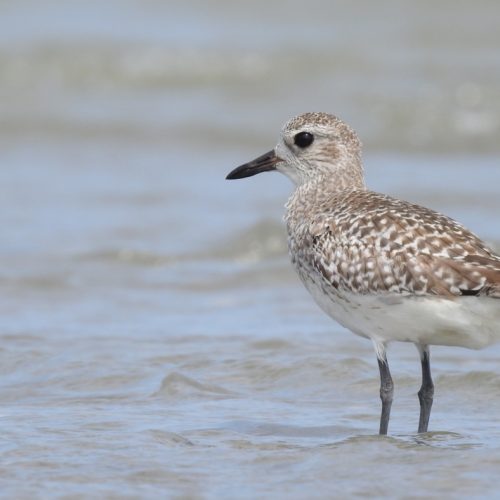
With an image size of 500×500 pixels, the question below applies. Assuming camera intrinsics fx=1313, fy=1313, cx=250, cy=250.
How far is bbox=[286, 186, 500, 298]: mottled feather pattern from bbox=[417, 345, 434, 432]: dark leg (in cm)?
72

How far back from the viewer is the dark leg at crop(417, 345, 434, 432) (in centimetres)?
794

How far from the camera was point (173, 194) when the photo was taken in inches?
629

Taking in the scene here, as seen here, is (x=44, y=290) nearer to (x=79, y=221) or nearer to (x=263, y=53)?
(x=79, y=221)

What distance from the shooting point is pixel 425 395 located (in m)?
8.09

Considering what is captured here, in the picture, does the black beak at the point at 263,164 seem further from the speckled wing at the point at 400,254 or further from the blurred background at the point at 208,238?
the blurred background at the point at 208,238

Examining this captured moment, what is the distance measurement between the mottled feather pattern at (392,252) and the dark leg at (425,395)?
2.37 ft

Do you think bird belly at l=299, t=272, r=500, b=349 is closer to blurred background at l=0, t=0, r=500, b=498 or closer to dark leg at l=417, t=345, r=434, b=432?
dark leg at l=417, t=345, r=434, b=432

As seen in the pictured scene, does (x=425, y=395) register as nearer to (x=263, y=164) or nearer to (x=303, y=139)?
(x=303, y=139)

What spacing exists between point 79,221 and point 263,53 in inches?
357

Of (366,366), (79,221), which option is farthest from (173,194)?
(366,366)

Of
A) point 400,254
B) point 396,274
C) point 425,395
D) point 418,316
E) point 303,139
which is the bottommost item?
point 425,395

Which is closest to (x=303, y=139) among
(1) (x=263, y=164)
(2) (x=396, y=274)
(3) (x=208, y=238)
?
(1) (x=263, y=164)

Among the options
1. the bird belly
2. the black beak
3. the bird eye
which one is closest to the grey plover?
the bird belly

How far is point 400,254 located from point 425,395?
1038mm
